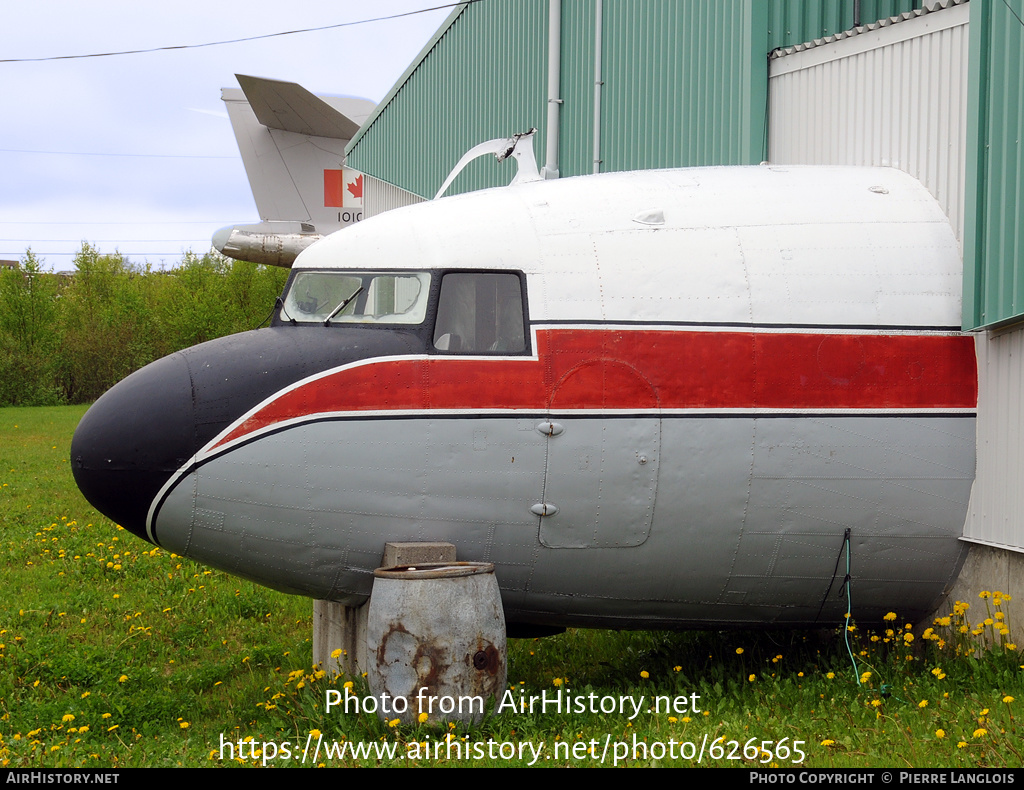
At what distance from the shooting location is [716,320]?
7.27 metres

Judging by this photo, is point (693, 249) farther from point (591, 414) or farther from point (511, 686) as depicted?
point (511, 686)

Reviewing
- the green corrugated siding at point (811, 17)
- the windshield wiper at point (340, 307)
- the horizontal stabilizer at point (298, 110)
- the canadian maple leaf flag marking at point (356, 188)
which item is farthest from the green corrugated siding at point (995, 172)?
the canadian maple leaf flag marking at point (356, 188)

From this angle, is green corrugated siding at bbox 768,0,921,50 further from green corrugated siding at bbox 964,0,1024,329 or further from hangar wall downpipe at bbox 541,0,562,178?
hangar wall downpipe at bbox 541,0,562,178

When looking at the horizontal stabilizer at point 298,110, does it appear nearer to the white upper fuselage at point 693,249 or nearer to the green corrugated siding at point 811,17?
the green corrugated siding at point 811,17

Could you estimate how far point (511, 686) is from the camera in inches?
350

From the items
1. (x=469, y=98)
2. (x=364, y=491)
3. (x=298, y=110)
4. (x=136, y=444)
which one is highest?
(x=298, y=110)

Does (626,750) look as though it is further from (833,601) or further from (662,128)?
(662,128)

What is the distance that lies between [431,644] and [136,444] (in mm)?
2380

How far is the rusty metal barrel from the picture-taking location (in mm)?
6719

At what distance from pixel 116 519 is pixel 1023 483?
6335 mm

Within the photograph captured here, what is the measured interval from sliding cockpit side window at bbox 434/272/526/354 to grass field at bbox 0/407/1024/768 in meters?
2.53

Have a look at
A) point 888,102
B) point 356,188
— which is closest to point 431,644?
point 888,102

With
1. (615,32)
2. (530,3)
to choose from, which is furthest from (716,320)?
(530,3)

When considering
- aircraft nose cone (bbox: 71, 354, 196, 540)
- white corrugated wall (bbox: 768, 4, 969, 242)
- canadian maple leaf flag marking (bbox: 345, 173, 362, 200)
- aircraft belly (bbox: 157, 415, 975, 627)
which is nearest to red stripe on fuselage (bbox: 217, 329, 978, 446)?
aircraft belly (bbox: 157, 415, 975, 627)
